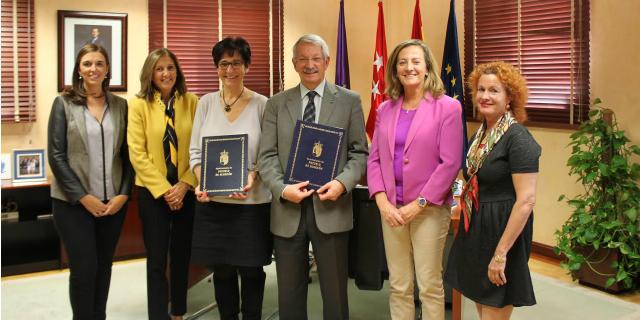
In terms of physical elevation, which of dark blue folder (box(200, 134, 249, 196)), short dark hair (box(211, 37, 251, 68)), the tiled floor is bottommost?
the tiled floor

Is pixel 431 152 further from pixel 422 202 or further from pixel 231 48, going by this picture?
pixel 231 48

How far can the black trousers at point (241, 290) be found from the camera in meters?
2.84

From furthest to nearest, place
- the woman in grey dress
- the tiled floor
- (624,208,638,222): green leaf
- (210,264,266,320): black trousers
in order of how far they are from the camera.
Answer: (624,208,638,222): green leaf < the tiled floor < (210,264,266,320): black trousers < the woman in grey dress

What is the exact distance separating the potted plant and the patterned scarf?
7.10 feet

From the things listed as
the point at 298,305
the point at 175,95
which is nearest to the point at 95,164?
the point at 175,95

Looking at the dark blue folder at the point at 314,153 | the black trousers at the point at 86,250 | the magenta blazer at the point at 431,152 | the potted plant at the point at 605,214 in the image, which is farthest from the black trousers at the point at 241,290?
the potted plant at the point at 605,214

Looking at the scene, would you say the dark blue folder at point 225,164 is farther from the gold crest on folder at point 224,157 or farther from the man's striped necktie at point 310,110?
the man's striped necktie at point 310,110

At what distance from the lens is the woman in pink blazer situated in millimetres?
2320

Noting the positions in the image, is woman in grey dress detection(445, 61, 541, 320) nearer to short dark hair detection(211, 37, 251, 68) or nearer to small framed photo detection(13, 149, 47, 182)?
short dark hair detection(211, 37, 251, 68)

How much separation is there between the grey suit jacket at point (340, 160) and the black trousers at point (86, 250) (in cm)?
81

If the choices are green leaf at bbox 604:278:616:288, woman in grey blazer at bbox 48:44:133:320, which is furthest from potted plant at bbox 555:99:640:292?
woman in grey blazer at bbox 48:44:133:320

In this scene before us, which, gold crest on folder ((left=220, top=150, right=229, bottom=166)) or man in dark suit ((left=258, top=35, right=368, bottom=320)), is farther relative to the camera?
gold crest on folder ((left=220, top=150, right=229, bottom=166))

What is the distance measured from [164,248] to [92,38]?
2.64 meters

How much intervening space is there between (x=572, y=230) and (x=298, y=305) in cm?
243
